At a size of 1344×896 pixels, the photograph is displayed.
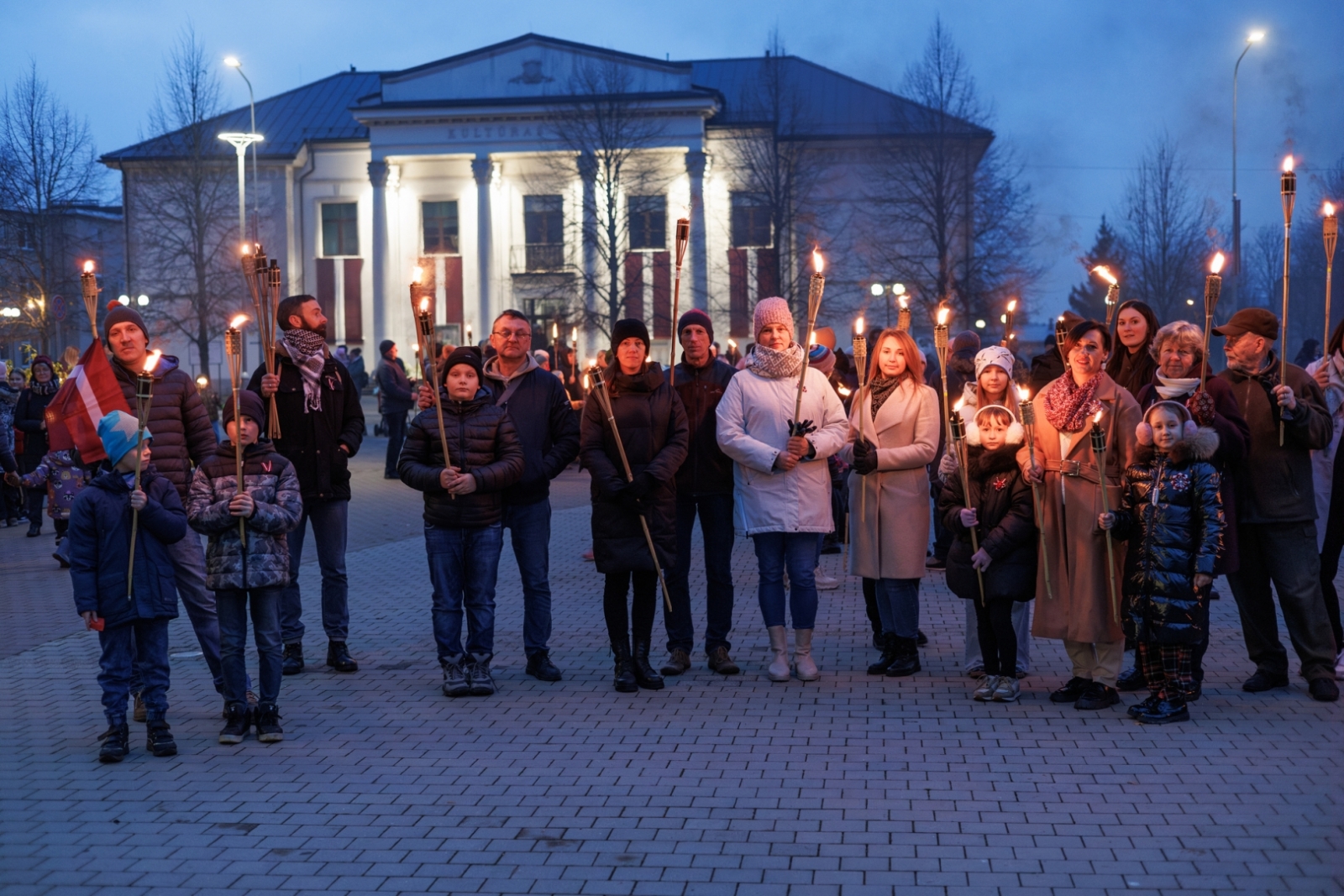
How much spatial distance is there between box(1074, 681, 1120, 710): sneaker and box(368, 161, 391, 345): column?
163 ft

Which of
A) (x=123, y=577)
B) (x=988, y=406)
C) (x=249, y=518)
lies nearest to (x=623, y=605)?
(x=249, y=518)

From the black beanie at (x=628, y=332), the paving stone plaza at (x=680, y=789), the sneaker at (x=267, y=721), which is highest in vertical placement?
the black beanie at (x=628, y=332)

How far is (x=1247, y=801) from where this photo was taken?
5457 mm

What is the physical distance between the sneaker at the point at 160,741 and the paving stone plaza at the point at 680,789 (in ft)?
0.21

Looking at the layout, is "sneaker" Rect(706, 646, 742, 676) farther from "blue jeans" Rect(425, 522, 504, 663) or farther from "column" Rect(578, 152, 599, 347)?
"column" Rect(578, 152, 599, 347)

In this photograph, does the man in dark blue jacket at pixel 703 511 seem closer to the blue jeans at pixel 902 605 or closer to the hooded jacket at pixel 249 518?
the blue jeans at pixel 902 605

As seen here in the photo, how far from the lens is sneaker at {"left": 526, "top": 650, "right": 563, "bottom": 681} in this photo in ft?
26.3

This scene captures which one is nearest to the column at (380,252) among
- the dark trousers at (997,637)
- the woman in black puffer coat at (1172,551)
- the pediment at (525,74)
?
the pediment at (525,74)

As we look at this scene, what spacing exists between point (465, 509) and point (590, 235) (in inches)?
1601

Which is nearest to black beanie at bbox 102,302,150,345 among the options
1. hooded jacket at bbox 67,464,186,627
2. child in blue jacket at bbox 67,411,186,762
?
child in blue jacket at bbox 67,411,186,762

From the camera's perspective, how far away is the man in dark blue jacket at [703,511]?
8.16 meters

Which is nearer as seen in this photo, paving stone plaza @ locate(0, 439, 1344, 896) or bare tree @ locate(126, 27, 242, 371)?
paving stone plaza @ locate(0, 439, 1344, 896)

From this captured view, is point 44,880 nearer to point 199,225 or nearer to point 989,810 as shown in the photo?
point 989,810

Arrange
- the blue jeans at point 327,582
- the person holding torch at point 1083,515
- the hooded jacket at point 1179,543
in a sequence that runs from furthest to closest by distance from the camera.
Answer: the blue jeans at point 327,582
the person holding torch at point 1083,515
the hooded jacket at point 1179,543
